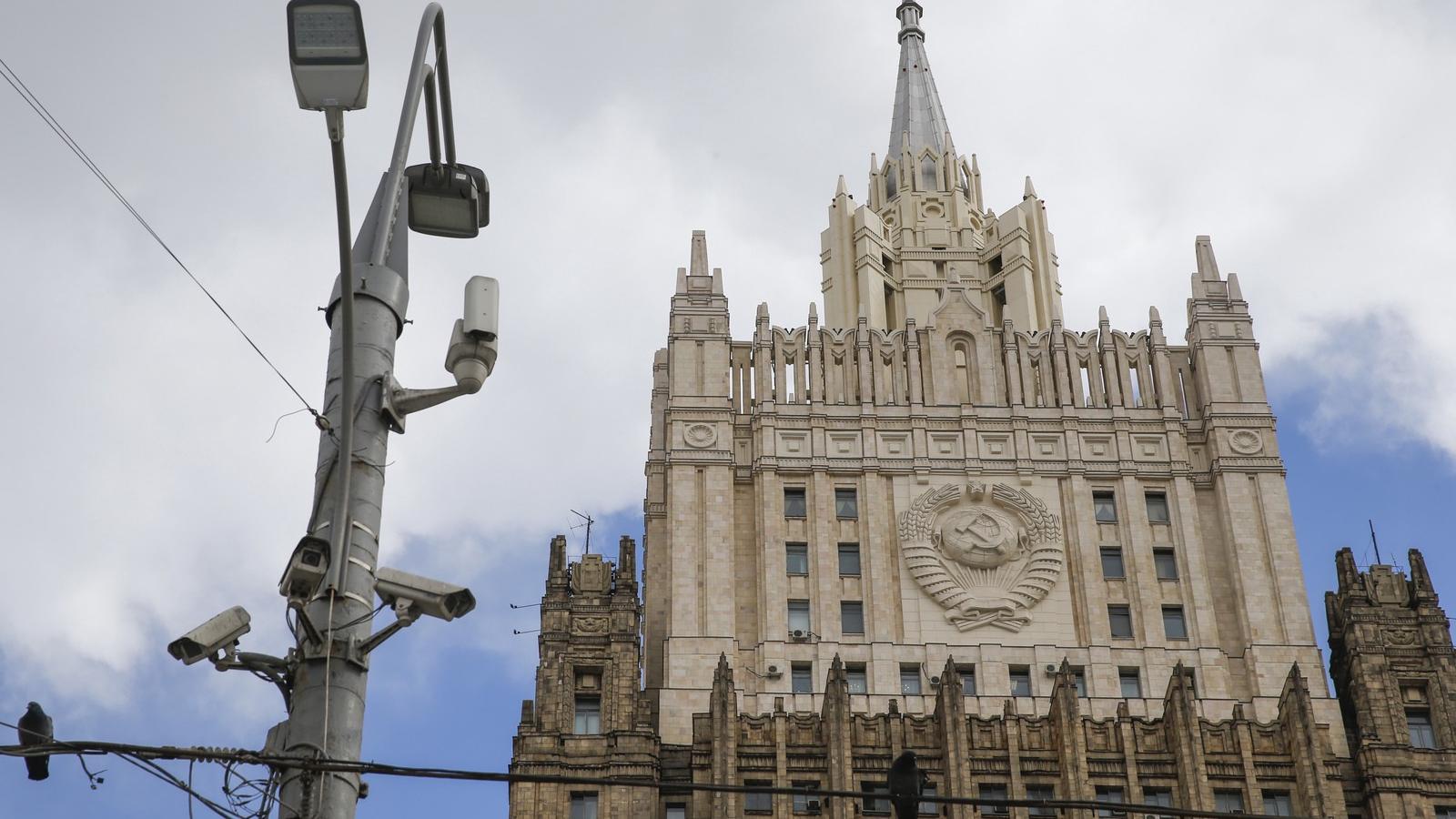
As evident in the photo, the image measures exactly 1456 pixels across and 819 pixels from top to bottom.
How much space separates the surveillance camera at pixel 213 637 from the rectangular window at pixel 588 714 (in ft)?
156

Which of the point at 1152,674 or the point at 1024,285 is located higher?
the point at 1024,285

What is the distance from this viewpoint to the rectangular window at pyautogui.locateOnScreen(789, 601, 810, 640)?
67.2m

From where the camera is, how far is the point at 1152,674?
219ft

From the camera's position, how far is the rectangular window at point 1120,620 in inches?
2689

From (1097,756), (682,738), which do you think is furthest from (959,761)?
(682,738)

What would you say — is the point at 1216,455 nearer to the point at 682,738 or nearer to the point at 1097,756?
the point at 1097,756

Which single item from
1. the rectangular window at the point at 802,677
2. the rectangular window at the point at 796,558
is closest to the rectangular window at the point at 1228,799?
the rectangular window at the point at 802,677

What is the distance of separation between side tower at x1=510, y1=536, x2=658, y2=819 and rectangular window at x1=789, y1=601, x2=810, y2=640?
566 cm

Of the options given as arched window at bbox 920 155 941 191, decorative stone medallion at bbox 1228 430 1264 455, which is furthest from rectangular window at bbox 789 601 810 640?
arched window at bbox 920 155 941 191

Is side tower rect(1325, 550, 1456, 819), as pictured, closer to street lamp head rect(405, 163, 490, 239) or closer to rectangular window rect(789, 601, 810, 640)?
rectangular window rect(789, 601, 810, 640)

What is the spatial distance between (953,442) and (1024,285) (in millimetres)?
14270

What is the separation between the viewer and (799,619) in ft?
222

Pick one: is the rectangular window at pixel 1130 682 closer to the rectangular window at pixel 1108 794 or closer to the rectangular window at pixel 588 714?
the rectangular window at pixel 1108 794

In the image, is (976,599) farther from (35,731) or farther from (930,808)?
(35,731)
